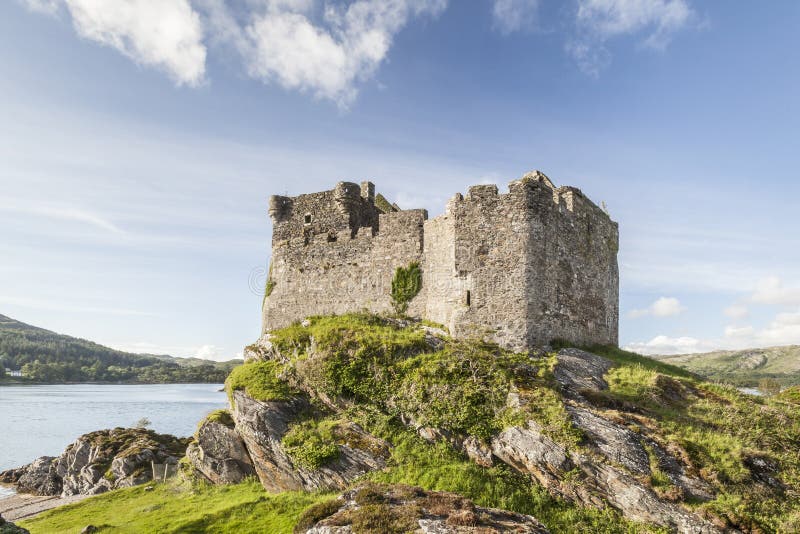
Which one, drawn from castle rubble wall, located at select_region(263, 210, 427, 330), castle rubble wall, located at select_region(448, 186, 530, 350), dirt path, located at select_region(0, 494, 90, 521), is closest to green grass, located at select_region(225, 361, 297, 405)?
castle rubble wall, located at select_region(263, 210, 427, 330)

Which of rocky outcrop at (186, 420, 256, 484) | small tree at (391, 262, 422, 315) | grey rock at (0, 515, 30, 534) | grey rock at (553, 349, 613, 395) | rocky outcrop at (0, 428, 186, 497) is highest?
small tree at (391, 262, 422, 315)

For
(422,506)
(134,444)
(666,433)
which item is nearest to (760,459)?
(666,433)

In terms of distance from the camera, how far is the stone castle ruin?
19.8 metres

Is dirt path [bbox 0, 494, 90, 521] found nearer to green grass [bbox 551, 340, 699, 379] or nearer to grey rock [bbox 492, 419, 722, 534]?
grey rock [bbox 492, 419, 722, 534]

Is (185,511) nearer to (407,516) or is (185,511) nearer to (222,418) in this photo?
(222,418)

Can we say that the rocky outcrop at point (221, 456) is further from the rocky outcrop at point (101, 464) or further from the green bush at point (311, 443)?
the rocky outcrop at point (101, 464)

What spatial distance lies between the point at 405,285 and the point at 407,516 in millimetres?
12996

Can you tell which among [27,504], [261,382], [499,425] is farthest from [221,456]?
[27,504]

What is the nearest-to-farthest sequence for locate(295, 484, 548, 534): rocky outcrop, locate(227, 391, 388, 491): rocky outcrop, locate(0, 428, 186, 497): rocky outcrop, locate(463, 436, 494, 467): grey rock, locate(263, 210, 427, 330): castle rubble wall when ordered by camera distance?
locate(295, 484, 548, 534): rocky outcrop, locate(463, 436, 494, 467): grey rock, locate(227, 391, 388, 491): rocky outcrop, locate(263, 210, 427, 330): castle rubble wall, locate(0, 428, 186, 497): rocky outcrop

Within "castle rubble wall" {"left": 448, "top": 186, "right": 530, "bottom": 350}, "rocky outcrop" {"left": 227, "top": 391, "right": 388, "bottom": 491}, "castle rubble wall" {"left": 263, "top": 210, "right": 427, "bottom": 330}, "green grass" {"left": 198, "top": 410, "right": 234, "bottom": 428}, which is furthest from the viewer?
"castle rubble wall" {"left": 263, "top": 210, "right": 427, "bottom": 330}

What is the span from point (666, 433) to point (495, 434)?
527cm

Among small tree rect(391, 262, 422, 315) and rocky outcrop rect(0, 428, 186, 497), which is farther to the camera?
rocky outcrop rect(0, 428, 186, 497)

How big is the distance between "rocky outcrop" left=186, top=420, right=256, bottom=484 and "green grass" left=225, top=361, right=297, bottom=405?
5.48 ft

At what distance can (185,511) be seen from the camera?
19.3 meters
